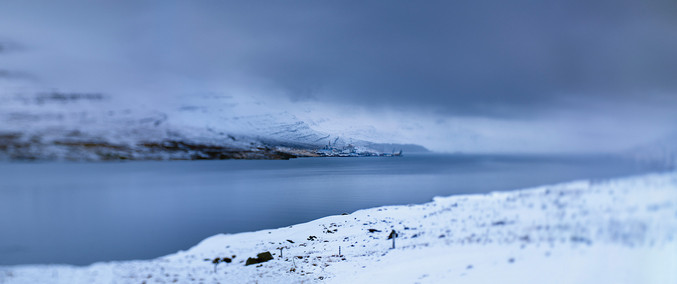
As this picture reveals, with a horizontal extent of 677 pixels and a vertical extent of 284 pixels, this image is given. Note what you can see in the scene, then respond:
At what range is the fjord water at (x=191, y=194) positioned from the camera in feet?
6.77

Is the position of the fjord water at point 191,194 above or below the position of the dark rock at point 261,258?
above

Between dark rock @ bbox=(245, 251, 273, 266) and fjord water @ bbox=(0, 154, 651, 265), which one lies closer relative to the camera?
fjord water @ bbox=(0, 154, 651, 265)

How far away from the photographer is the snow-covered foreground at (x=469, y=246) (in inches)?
72.6

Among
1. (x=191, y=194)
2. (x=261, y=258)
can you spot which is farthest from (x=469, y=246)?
(x=191, y=194)

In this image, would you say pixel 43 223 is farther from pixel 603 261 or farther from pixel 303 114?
pixel 603 261

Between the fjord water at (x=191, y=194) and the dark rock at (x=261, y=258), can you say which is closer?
the fjord water at (x=191, y=194)

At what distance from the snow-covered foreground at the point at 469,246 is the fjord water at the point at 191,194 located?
0.55 feet

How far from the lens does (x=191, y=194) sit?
3.22 metres

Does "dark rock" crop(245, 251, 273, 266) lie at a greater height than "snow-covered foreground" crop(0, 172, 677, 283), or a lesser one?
lesser

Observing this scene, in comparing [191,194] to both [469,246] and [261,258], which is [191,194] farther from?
[469,246]

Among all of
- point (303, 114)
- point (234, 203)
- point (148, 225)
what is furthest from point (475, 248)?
point (148, 225)

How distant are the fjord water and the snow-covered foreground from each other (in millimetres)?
167

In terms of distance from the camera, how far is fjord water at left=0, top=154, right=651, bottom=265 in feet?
6.77

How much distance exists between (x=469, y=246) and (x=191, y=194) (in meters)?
2.94
